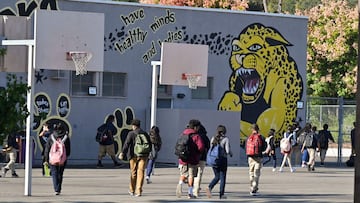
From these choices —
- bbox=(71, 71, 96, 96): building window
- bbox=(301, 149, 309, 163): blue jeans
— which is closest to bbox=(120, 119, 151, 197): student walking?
bbox=(71, 71, 96, 96): building window

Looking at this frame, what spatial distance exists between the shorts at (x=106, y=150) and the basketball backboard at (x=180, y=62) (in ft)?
15.5

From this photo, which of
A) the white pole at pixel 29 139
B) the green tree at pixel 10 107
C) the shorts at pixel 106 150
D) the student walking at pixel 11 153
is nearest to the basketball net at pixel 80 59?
the white pole at pixel 29 139

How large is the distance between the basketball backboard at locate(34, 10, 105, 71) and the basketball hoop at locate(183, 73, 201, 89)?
7543 mm

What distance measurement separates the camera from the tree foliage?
54.8 m

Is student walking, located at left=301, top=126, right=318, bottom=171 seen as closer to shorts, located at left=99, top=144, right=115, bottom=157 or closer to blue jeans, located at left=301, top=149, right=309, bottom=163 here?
blue jeans, located at left=301, top=149, right=309, bottom=163

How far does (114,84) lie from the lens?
117 feet

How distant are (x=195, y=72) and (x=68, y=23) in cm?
850

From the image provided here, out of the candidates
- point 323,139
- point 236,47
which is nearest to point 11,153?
point 236,47

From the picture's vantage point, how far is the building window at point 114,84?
117 feet

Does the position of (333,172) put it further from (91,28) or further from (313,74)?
(313,74)

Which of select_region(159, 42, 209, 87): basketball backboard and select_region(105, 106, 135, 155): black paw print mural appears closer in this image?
select_region(159, 42, 209, 87): basketball backboard

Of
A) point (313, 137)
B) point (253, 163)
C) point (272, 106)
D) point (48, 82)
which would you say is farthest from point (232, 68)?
point (253, 163)

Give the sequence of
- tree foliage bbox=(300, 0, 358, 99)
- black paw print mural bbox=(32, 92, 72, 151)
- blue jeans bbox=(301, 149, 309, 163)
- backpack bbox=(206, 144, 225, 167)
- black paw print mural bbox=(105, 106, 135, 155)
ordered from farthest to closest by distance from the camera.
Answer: tree foliage bbox=(300, 0, 358, 99) < blue jeans bbox=(301, 149, 309, 163) < black paw print mural bbox=(105, 106, 135, 155) < black paw print mural bbox=(32, 92, 72, 151) < backpack bbox=(206, 144, 225, 167)

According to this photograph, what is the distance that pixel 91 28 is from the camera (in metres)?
22.8
